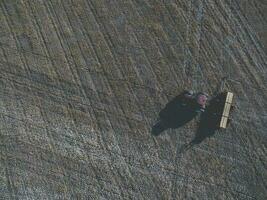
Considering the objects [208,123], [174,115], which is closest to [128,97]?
[174,115]

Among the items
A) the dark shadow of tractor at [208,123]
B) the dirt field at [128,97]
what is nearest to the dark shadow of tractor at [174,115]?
the dirt field at [128,97]

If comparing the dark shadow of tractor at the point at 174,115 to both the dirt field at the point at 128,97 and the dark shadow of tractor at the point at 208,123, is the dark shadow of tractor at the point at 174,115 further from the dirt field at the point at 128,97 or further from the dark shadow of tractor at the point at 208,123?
the dark shadow of tractor at the point at 208,123

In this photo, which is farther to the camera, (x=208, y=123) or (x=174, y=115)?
(x=174, y=115)

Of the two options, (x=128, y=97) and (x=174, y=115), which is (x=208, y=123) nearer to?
(x=174, y=115)

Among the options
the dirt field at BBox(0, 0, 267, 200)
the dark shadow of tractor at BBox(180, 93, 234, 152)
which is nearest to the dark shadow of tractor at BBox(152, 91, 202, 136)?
the dirt field at BBox(0, 0, 267, 200)

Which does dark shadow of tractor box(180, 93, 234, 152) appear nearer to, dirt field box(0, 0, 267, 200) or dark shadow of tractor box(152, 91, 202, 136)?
dirt field box(0, 0, 267, 200)

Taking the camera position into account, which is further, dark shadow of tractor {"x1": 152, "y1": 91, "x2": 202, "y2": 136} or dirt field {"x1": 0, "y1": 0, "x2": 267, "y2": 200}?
dark shadow of tractor {"x1": 152, "y1": 91, "x2": 202, "y2": 136}

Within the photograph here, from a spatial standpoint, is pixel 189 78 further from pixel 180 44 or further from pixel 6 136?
pixel 6 136

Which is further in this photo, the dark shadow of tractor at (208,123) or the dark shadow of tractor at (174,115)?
the dark shadow of tractor at (174,115)
